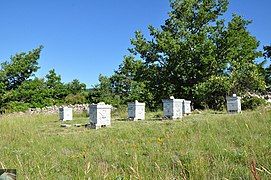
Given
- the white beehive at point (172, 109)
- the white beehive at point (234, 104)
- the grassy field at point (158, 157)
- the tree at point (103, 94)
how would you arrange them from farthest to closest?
the tree at point (103, 94)
the white beehive at point (234, 104)
the white beehive at point (172, 109)
the grassy field at point (158, 157)

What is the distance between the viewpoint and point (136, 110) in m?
18.6

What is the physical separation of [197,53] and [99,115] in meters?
13.7

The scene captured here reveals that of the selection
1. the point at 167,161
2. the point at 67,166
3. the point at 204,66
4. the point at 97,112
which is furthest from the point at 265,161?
the point at 204,66

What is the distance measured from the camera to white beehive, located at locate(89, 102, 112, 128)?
48.7 feet

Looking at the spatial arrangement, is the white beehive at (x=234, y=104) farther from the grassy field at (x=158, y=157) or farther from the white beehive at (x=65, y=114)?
the grassy field at (x=158, y=157)

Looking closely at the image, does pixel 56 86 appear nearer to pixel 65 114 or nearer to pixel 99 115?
pixel 65 114

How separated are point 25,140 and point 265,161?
624 cm

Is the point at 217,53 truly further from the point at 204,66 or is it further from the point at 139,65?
the point at 139,65

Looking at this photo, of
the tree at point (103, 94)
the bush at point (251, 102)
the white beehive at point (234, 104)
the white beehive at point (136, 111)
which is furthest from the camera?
the tree at point (103, 94)


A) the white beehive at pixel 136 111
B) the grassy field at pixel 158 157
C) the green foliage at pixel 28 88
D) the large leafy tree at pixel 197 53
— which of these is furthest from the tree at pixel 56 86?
the grassy field at pixel 158 157

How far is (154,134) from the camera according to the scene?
917cm

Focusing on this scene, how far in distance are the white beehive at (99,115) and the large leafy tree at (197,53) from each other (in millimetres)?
11948

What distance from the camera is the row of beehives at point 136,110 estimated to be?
49.4 feet

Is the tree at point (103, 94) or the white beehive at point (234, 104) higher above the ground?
the tree at point (103, 94)
